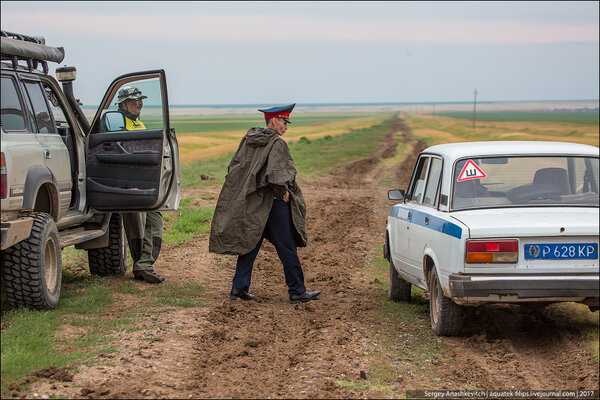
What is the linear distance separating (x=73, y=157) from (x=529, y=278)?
4896 millimetres

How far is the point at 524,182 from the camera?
22.5ft

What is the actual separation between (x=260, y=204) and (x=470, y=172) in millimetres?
2240

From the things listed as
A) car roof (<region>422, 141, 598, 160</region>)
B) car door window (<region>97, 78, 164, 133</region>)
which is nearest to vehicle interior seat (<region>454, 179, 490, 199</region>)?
car roof (<region>422, 141, 598, 160</region>)

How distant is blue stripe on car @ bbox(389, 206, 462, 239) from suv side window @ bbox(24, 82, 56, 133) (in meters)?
3.59

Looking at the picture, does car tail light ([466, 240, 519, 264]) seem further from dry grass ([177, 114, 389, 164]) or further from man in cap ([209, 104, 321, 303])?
dry grass ([177, 114, 389, 164])

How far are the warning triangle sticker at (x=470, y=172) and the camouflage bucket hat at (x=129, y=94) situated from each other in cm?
360

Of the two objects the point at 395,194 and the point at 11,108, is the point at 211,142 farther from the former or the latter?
the point at 11,108

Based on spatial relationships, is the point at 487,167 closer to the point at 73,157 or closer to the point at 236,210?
the point at 236,210

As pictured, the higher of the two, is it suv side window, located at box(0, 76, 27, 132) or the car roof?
suv side window, located at box(0, 76, 27, 132)

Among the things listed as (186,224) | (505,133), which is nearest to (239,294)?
(186,224)

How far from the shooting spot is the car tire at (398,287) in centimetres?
830

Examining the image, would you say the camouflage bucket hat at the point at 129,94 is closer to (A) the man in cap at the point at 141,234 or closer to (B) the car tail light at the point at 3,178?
(A) the man in cap at the point at 141,234

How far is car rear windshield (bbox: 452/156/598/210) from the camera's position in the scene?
262 inches

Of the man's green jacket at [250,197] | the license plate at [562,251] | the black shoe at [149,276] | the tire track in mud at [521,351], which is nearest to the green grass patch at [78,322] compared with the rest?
the black shoe at [149,276]
